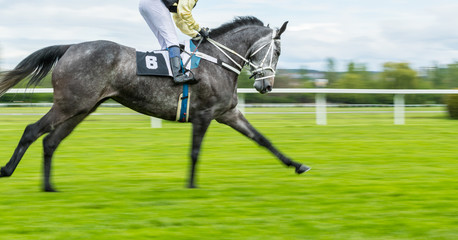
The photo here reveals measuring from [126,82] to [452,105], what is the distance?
37.4 ft

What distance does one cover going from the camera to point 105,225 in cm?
386

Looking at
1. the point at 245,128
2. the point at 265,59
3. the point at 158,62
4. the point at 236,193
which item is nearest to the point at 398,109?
the point at 245,128

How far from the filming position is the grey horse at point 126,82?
500 centimetres

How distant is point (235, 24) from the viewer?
5.77 meters

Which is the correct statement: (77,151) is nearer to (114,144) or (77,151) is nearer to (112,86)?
(114,144)

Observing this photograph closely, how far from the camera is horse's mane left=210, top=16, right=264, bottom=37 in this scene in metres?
5.69

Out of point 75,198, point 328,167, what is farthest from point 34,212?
point 328,167

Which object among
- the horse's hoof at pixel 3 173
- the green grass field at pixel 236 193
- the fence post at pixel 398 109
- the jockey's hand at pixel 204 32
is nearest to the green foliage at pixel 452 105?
the fence post at pixel 398 109

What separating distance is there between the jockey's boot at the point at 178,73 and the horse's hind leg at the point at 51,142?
95 centimetres

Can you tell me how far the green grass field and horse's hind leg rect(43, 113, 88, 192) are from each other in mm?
161

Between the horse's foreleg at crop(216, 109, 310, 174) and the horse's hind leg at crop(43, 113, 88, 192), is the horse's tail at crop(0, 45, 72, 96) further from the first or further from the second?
the horse's foreleg at crop(216, 109, 310, 174)

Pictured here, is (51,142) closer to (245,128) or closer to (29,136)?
(29,136)

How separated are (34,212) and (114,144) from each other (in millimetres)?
4687

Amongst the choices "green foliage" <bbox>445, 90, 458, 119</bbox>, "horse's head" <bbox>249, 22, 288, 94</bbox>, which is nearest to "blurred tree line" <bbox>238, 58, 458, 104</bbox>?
"green foliage" <bbox>445, 90, 458, 119</bbox>
